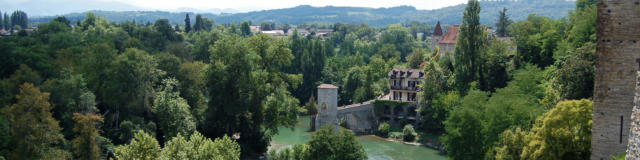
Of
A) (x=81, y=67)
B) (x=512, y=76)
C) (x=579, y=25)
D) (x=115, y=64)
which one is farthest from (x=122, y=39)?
(x=579, y=25)

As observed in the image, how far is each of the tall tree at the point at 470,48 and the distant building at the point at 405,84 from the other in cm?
953

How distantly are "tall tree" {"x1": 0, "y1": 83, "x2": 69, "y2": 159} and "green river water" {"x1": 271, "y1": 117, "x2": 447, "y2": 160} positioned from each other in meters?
17.7

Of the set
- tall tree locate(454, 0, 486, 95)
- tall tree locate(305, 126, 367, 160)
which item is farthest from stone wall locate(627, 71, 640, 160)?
tall tree locate(454, 0, 486, 95)

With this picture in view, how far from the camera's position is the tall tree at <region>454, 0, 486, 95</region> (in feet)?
151

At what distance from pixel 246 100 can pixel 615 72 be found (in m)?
26.8

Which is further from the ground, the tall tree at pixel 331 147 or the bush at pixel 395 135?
the tall tree at pixel 331 147

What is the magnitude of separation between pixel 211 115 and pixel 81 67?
11931mm

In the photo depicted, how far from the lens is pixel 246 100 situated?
Result: 3903cm

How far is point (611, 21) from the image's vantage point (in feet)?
49.3

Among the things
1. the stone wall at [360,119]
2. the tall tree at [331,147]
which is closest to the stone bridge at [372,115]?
the stone wall at [360,119]

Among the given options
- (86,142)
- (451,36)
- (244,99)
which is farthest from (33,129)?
(451,36)

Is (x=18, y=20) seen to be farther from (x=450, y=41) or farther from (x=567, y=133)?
(x=567, y=133)

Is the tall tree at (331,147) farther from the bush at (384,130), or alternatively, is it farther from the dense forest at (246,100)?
the bush at (384,130)

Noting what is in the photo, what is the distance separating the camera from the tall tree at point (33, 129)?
30.0 metres
